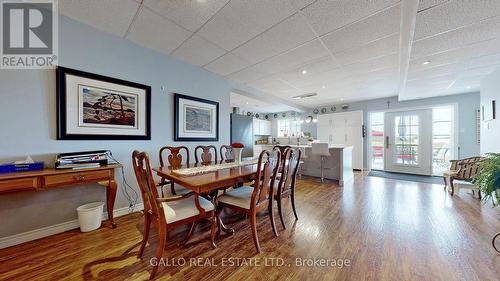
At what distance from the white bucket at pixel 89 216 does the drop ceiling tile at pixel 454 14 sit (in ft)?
13.4

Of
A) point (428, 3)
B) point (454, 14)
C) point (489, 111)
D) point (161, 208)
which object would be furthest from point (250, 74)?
point (489, 111)

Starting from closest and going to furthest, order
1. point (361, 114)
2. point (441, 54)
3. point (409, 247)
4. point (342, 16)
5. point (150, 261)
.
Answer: point (150, 261), point (409, 247), point (342, 16), point (441, 54), point (361, 114)

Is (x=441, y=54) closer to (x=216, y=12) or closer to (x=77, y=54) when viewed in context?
(x=216, y=12)

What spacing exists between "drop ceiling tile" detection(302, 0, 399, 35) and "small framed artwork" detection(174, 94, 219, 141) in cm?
220

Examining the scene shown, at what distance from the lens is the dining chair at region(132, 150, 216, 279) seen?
4.65ft

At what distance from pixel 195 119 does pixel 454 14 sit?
11.5ft

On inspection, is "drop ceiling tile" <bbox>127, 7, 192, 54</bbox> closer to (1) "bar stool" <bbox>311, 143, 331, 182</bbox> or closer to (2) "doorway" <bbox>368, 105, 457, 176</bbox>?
(1) "bar stool" <bbox>311, 143, 331, 182</bbox>

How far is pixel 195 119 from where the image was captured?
3307 millimetres

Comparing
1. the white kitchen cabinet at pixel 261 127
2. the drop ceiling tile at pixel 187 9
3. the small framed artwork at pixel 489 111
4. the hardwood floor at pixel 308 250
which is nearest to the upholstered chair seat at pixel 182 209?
the hardwood floor at pixel 308 250

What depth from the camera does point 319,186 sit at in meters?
4.10

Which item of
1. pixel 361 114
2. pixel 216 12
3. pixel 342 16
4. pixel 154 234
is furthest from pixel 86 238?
pixel 361 114

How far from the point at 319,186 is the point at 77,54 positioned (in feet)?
15.1

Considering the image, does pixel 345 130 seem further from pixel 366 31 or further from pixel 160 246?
pixel 160 246

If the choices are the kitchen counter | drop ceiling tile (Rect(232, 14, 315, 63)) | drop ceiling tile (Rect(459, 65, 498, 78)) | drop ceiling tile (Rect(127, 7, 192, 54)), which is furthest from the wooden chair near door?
drop ceiling tile (Rect(127, 7, 192, 54))
